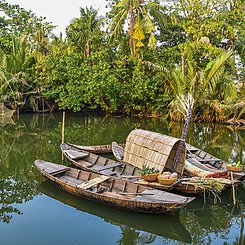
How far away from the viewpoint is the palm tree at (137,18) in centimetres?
1855

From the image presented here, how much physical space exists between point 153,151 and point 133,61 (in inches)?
504

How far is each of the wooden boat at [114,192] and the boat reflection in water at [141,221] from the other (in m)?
0.12

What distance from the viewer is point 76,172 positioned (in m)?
7.42

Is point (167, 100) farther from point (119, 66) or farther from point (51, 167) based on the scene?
point (51, 167)

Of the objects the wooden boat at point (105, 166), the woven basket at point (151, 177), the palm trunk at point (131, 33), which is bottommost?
the wooden boat at point (105, 166)

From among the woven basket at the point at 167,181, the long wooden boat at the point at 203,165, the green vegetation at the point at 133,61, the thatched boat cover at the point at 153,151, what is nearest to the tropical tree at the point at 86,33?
the green vegetation at the point at 133,61

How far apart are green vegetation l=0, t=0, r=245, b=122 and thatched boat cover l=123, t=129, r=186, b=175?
982 cm

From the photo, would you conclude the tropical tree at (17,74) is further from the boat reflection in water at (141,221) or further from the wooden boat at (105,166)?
the boat reflection in water at (141,221)

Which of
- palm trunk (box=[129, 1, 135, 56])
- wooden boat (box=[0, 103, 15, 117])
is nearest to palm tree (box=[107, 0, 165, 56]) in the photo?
palm trunk (box=[129, 1, 135, 56])

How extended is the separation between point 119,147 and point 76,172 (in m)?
2.94

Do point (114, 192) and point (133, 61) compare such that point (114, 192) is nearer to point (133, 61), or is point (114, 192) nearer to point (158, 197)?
point (158, 197)

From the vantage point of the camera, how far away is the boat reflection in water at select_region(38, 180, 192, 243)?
5.39 metres

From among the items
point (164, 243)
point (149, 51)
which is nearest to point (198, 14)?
point (149, 51)

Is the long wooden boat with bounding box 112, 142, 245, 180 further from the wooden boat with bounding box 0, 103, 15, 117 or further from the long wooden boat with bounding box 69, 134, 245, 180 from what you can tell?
the wooden boat with bounding box 0, 103, 15, 117
